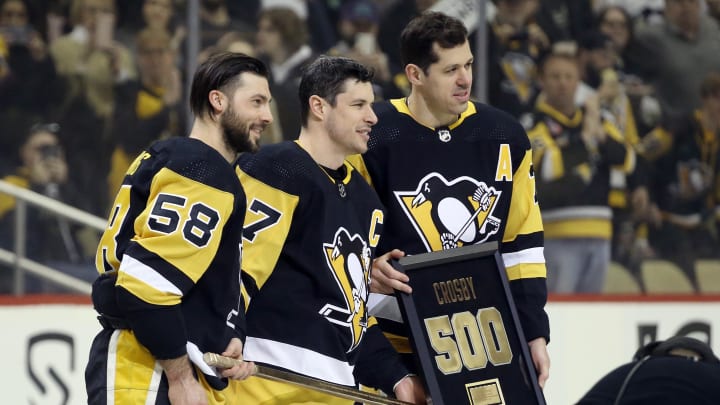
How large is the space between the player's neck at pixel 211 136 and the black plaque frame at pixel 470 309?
1.81 ft

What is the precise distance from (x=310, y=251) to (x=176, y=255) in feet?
1.44

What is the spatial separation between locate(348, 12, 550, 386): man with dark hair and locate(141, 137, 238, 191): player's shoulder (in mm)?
681

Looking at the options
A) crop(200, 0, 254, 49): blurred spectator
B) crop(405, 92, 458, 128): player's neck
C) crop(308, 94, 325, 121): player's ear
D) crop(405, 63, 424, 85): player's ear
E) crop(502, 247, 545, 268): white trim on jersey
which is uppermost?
crop(200, 0, 254, 49): blurred spectator

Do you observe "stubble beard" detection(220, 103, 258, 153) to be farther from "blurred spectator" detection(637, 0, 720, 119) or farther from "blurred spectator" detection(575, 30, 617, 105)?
"blurred spectator" detection(637, 0, 720, 119)

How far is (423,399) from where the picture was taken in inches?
117

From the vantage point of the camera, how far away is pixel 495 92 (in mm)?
5422

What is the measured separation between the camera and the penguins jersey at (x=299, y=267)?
A: 108 inches

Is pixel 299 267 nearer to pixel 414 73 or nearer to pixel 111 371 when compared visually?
pixel 111 371

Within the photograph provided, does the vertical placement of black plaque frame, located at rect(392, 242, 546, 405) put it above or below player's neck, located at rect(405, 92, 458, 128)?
below

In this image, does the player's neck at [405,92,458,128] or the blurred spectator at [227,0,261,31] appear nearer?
the player's neck at [405,92,458,128]

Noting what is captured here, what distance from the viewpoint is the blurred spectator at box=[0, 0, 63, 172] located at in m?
5.16

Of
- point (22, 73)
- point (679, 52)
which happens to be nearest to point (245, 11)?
point (22, 73)

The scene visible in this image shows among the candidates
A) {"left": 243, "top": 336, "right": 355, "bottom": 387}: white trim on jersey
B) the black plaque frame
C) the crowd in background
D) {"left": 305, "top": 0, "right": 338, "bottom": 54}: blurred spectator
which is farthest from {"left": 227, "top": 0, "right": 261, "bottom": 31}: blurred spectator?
{"left": 243, "top": 336, "right": 355, "bottom": 387}: white trim on jersey

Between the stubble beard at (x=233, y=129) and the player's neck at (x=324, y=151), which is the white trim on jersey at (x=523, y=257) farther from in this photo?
the stubble beard at (x=233, y=129)
